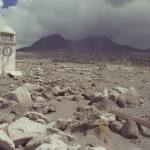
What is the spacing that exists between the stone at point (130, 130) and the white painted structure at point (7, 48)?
1628 cm

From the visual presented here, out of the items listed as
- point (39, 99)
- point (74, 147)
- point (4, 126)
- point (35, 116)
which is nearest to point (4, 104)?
point (39, 99)

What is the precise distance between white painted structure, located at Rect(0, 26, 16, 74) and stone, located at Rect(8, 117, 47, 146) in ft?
51.5

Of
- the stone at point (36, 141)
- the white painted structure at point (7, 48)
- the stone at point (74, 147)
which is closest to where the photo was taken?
the stone at point (74, 147)

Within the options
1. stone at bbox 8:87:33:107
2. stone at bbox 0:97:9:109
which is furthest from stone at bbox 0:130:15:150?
stone at bbox 8:87:33:107

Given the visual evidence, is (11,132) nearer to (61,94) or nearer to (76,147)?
(76,147)

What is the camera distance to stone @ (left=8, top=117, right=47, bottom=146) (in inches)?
395

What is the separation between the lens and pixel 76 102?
51.2 feet

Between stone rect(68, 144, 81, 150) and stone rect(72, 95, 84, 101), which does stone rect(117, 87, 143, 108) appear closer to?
stone rect(72, 95, 84, 101)

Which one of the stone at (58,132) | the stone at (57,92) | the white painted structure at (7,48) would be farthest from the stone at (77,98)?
the white painted structure at (7,48)

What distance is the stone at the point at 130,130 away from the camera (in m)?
10.7

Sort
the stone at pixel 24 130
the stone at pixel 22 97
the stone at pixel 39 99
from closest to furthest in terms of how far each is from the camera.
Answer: the stone at pixel 24 130
the stone at pixel 22 97
the stone at pixel 39 99

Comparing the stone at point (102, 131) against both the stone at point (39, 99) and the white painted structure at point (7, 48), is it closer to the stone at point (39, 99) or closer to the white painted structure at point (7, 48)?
the stone at point (39, 99)

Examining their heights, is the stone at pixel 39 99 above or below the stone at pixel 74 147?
above

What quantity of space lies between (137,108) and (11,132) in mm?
5679
